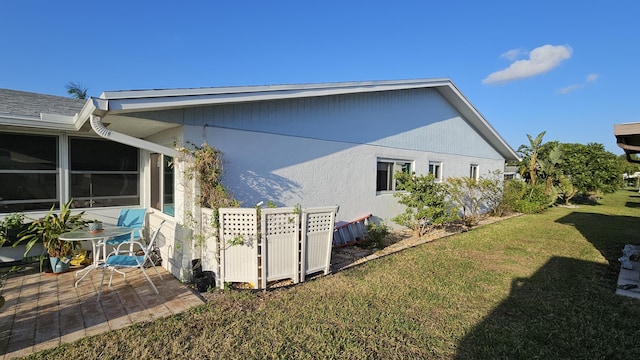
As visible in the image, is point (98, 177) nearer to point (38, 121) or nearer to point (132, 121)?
point (38, 121)

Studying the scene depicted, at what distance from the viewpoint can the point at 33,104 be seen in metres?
6.96

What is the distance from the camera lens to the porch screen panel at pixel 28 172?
19.2 ft

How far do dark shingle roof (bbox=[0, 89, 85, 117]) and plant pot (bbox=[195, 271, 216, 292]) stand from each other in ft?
15.9

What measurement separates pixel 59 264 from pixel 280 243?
433 cm

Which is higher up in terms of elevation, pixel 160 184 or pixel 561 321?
pixel 160 184

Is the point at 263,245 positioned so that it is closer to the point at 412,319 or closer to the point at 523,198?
the point at 412,319

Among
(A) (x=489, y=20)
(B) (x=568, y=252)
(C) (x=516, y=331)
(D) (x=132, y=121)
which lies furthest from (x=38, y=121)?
(A) (x=489, y=20)

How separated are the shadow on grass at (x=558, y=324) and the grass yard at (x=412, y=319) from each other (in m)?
0.01

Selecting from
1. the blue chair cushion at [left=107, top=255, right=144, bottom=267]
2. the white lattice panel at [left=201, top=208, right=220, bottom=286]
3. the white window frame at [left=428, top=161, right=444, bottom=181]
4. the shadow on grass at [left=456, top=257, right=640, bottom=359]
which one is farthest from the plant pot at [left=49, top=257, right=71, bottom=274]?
the white window frame at [left=428, top=161, right=444, bottom=181]

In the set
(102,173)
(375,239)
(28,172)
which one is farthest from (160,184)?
(375,239)

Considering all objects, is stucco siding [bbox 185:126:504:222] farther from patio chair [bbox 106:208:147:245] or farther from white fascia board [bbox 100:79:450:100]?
patio chair [bbox 106:208:147:245]

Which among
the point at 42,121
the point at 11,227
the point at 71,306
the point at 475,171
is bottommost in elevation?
the point at 71,306

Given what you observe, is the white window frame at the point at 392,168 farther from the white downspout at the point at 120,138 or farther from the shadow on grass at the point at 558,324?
the white downspout at the point at 120,138

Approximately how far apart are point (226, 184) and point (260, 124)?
148cm
